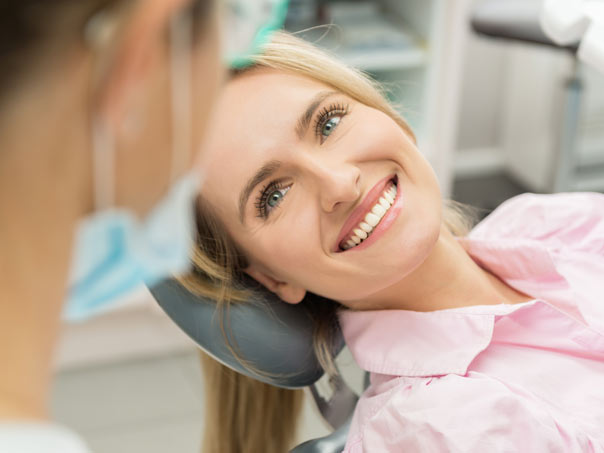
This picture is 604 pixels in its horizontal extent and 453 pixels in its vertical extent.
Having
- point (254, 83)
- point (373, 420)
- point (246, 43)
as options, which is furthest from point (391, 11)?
point (246, 43)

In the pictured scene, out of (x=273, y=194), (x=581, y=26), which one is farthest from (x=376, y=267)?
(x=581, y=26)

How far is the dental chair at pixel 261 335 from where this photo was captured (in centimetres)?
101

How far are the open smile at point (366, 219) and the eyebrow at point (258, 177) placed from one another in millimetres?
107

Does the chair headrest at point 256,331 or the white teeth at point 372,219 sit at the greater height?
the white teeth at point 372,219

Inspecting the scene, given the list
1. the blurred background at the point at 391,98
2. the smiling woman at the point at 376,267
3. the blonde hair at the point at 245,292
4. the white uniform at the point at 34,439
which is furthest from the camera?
the blurred background at the point at 391,98

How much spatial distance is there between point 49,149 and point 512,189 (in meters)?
2.74

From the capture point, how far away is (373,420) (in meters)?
0.94

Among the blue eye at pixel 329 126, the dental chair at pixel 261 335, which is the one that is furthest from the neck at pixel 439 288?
the blue eye at pixel 329 126

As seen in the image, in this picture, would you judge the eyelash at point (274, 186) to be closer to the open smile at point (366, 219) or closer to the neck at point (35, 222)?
the open smile at point (366, 219)

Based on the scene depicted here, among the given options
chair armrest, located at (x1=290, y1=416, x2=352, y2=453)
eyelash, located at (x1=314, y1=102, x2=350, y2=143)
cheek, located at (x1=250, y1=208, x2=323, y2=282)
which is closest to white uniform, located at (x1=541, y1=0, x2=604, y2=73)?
eyelash, located at (x1=314, y1=102, x2=350, y2=143)

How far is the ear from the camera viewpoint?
1.07 meters

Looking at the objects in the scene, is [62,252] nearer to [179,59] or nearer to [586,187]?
[179,59]

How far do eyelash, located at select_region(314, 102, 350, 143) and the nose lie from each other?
0.05 m

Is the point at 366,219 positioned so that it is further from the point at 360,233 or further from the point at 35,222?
the point at 35,222
